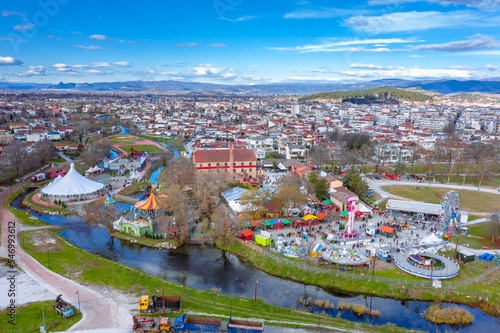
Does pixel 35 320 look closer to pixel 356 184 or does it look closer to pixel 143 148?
pixel 356 184

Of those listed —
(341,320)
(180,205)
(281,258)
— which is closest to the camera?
(341,320)

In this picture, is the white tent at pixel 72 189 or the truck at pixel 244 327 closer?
the truck at pixel 244 327

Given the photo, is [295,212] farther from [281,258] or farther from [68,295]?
[68,295]

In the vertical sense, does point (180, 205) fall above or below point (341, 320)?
above

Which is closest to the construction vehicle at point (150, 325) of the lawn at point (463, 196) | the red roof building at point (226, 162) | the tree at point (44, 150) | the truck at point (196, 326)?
the truck at point (196, 326)

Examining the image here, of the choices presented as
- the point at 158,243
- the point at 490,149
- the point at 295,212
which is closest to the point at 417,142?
the point at 490,149

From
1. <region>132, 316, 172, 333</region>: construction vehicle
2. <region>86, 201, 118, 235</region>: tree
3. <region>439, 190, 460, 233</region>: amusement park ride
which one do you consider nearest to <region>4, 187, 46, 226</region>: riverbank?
<region>86, 201, 118, 235</region>: tree

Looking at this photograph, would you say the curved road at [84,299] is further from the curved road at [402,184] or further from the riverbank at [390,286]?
the curved road at [402,184]
